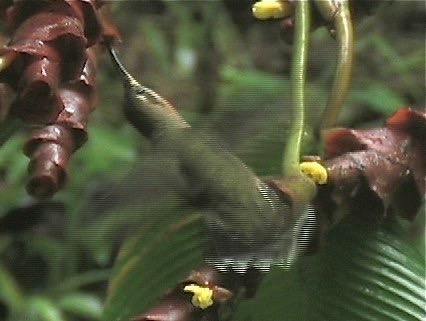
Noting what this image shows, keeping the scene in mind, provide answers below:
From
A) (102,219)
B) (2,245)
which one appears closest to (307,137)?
(102,219)

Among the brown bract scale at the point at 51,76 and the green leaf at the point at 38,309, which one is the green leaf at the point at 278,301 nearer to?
the brown bract scale at the point at 51,76

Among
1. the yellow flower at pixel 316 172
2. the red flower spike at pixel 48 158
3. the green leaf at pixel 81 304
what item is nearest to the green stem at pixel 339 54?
the yellow flower at pixel 316 172

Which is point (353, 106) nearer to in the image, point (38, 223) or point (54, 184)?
point (38, 223)

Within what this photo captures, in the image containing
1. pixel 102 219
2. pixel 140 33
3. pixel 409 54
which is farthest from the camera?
pixel 140 33

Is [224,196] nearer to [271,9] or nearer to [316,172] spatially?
[316,172]

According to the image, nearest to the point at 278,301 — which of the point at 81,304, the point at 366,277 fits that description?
the point at 366,277

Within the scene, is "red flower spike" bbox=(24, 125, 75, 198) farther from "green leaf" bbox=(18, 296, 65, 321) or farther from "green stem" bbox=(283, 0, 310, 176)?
"green leaf" bbox=(18, 296, 65, 321)

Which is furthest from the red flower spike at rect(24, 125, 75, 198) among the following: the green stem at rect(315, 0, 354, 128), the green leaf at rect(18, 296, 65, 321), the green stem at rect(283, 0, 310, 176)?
the green leaf at rect(18, 296, 65, 321)
